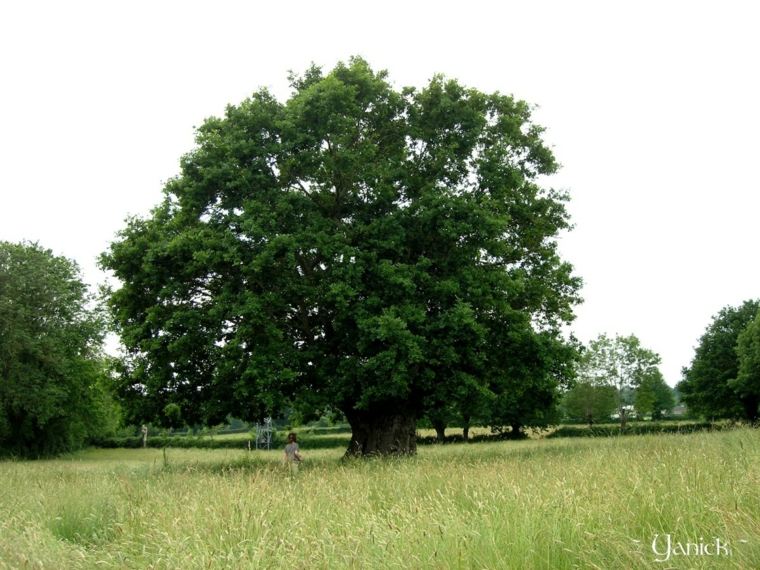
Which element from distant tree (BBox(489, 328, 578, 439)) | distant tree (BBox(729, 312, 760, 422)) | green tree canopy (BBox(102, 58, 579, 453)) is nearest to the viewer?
green tree canopy (BBox(102, 58, 579, 453))

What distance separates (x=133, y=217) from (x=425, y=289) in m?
11.5

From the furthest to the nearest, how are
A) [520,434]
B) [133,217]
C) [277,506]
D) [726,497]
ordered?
[520,434]
[133,217]
[277,506]
[726,497]

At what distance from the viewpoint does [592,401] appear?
76812 mm

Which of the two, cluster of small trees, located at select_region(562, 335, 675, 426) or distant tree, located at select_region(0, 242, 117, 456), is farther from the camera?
cluster of small trees, located at select_region(562, 335, 675, 426)

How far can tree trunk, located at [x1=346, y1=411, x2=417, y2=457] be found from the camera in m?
23.0

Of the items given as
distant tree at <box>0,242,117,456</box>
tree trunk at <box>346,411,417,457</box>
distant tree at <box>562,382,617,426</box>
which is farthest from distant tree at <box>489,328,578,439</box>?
distant tree at <box>562,382,617,426</box>

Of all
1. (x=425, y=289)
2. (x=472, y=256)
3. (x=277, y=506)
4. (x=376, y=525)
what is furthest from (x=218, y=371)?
(x=376, y=525)

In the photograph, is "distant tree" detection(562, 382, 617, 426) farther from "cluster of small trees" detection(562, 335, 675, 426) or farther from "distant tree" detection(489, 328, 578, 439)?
"distant tree" detection(489, 328, 578, 439)

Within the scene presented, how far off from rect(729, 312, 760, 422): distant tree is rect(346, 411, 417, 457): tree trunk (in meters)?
43.5

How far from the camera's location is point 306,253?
21391 millimetres

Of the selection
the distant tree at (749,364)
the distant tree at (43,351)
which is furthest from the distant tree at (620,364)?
the distant tree at (43,351)

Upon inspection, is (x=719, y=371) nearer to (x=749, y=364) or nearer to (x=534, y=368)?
(x=749, y=364)

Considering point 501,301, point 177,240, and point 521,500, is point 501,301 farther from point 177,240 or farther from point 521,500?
point 521,500

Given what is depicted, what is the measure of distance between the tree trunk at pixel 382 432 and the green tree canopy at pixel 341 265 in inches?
2.6
